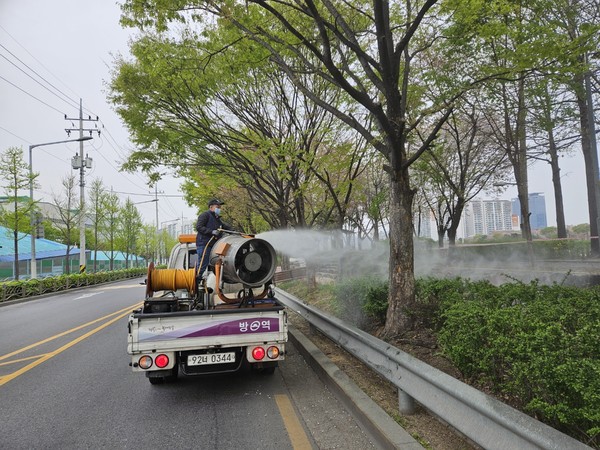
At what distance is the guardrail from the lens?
7.00 ft

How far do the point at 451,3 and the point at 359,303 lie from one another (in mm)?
5335

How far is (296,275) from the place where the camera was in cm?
2194

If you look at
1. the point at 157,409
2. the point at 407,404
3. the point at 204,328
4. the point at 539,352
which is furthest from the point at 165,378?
the point at 539,352

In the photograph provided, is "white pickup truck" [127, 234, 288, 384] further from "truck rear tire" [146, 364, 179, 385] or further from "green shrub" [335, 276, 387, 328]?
"green shrub" [335, 276, 387, 328]

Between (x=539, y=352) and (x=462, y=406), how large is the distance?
2.42 feet

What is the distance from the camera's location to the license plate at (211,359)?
15.0 ft

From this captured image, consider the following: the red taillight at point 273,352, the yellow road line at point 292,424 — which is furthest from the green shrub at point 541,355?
the red taillight at point 273,352

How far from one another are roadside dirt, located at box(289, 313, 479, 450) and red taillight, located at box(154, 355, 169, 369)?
2.14 metres

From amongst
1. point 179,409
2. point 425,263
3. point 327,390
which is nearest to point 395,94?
point 327,390

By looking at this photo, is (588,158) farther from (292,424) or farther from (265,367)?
(292,424)

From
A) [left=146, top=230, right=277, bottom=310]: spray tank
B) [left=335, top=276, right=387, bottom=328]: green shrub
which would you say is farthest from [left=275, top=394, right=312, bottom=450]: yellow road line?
[left=335, top=276, right=387, bottom=328]: green shrub

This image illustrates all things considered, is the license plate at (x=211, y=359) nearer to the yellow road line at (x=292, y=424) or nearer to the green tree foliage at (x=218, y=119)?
the yellow road line at (x=292, y=424)

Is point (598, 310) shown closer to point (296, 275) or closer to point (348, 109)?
point (348, 109)

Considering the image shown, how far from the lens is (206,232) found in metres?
5.78
